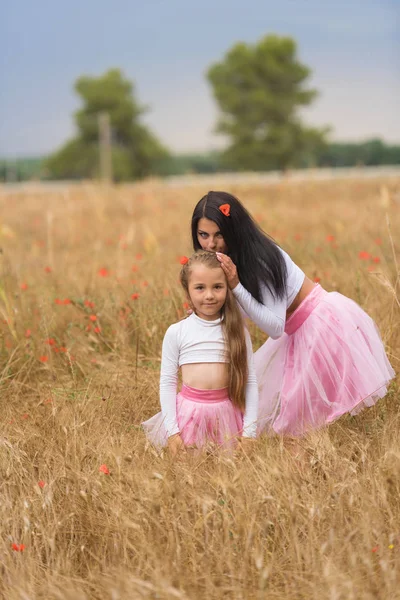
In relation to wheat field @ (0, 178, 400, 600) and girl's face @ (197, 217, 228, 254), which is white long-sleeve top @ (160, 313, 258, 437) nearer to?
wheat field @ (0, 178, 400, 600)

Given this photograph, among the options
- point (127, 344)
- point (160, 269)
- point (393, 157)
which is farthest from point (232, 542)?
point (393, 157)

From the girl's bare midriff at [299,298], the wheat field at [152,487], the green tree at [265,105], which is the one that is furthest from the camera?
the green tree at [265,105]

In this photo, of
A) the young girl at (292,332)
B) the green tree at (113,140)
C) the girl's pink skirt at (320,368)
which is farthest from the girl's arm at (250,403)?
the green tree at (113,140)

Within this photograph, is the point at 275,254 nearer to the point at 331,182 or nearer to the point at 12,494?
the point at 12,494

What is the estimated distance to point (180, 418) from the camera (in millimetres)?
2750

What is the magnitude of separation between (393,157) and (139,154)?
13662 millimetres

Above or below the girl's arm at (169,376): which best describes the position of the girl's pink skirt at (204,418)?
below

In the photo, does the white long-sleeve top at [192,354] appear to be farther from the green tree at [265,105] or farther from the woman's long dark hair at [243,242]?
the green tree at [265,105]

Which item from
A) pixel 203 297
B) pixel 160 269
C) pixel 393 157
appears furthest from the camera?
pixel 393 157

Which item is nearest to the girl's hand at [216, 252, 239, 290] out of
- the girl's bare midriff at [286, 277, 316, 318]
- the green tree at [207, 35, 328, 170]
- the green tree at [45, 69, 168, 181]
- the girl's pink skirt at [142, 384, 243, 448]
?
the girl's pink skirt at [142, 384, 243, 448]

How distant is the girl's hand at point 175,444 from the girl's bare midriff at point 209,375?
0.66 feet

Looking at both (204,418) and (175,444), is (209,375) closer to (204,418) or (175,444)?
(204,418)

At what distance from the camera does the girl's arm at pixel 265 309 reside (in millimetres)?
2718

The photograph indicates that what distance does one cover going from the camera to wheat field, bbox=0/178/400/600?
6.33 ft
